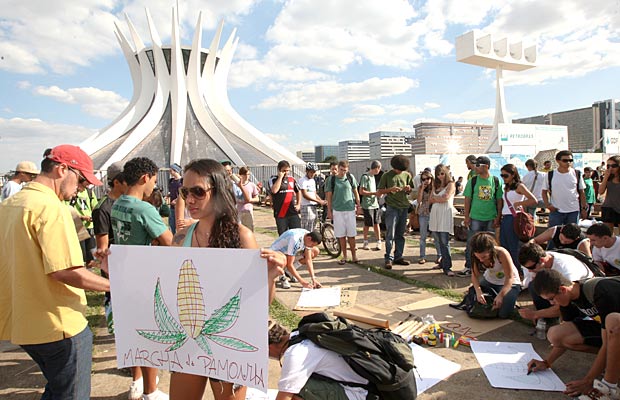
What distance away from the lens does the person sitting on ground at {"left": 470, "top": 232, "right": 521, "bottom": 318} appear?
3.90 meters

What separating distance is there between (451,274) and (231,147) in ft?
94.7

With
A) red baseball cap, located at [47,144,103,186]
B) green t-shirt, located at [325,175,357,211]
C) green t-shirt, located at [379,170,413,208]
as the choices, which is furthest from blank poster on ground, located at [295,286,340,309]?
red baseball cap, located at [47,144,103,186]

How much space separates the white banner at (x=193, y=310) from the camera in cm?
178

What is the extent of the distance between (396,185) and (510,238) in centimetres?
184

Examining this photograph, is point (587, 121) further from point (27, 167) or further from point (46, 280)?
point (46, 280)

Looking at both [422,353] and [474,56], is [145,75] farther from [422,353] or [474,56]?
[422,353]

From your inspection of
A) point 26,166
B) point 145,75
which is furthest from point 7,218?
point 145,75

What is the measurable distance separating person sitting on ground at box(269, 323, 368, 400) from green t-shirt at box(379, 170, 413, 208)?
4.34 m

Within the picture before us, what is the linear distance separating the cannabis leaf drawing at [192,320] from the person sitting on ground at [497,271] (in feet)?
9.87

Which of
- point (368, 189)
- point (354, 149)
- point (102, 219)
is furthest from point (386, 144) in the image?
point (102, 219)

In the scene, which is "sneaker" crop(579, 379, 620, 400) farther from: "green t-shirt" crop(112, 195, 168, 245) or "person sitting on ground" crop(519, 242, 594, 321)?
"green t-shirt" crop(112, 195, 168, 245)

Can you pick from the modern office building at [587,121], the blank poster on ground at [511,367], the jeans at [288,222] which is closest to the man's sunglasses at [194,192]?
the blank poster on ground at [511,367]

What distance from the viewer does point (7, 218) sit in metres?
1.77

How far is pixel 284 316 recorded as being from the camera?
430 cm
